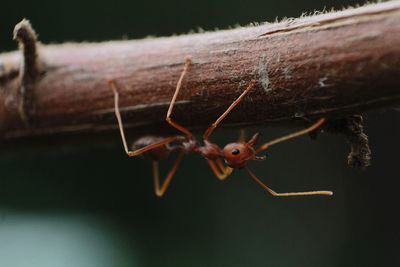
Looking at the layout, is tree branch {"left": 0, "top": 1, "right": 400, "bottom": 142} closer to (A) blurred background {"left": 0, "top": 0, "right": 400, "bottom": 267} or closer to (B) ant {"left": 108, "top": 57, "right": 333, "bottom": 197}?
(B) ant {"left": 108, "top": 57, "right": 333, "bottom": 197}

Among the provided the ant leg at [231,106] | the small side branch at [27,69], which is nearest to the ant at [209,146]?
the ant leg at [231,106]

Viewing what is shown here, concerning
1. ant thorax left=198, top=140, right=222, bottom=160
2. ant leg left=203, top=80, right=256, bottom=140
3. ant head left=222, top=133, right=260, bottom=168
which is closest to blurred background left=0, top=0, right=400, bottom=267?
ant thorax left=198, top=140, right=222, bottom=160

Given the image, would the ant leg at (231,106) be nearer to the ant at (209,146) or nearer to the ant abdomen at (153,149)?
the ant at (209,146)

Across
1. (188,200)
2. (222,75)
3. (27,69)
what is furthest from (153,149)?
(188,200)

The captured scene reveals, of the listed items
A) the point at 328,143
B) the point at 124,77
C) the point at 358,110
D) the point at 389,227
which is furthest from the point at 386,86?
the point at 328,143

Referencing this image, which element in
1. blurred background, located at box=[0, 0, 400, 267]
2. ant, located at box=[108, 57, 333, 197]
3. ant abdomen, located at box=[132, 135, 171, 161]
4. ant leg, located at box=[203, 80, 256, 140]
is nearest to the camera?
ant leg, located at box=[203, 80, 256, 140]
